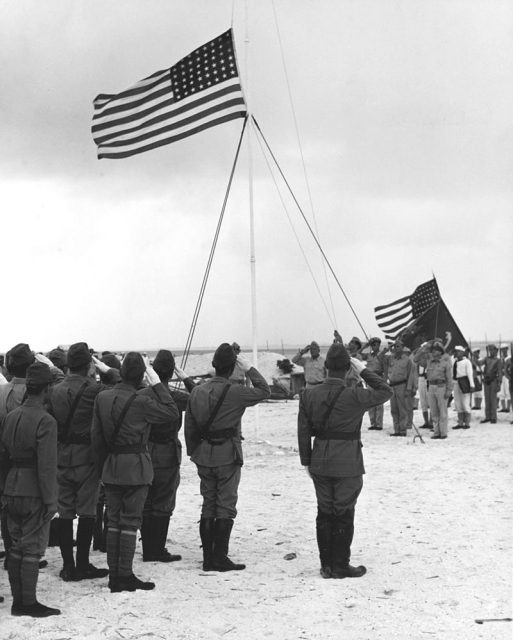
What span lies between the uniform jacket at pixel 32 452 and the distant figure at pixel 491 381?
1396 centimetres

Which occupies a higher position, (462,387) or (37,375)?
(37,375)

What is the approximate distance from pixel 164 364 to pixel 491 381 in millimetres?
12624

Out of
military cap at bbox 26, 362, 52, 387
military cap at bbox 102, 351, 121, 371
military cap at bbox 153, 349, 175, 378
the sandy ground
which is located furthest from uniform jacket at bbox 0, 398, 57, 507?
military cap at bbox 102, 351, 121, 371

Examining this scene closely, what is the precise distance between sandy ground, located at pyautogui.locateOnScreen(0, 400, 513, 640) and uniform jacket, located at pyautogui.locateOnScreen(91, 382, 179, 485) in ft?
3.14

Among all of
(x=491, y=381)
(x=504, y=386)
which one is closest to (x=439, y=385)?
(x=491, y=381)

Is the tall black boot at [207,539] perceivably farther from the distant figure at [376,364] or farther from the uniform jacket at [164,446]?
the distant figure at [376,364]

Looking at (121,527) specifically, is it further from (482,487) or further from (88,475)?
(482,487)

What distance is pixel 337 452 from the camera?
664 centimetres

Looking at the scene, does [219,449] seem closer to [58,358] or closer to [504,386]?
[58,358]

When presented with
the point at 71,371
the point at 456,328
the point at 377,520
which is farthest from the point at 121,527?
the point at 456,328

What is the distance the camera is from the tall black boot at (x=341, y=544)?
6.63 metres

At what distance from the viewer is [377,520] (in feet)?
28.8

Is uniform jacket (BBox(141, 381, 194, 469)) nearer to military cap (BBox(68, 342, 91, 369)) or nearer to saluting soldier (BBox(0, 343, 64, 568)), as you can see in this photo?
military cap (BBox(68, 342, 91, 369))

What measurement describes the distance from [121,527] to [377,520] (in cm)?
360
